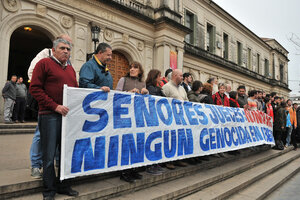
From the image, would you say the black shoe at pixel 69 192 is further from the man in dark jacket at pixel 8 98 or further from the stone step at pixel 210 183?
the man in dark jacket at pixel 8 98

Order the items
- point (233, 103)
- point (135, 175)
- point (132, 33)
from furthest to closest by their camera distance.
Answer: point (132, 33) < point (233, 103) < point (135, 175)

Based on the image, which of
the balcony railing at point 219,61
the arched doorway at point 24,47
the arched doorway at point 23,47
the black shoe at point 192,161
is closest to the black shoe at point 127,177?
the black shoe at point 192,161

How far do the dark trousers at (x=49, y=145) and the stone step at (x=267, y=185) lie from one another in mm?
2827

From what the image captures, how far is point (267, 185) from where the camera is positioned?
13.2ft

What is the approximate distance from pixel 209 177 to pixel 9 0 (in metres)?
9.24

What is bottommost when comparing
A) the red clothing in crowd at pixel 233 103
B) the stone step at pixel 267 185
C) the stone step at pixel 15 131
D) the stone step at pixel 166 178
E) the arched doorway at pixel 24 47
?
the stone step at pixel 267 185

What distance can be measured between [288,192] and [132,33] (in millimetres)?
10358

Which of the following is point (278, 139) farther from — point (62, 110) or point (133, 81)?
point (62, 110)

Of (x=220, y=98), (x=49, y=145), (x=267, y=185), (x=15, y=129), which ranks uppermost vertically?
(x=220, y=98)

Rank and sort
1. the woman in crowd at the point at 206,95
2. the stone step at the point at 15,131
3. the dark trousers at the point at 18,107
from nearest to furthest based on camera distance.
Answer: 1. the woman in crowd at the point at 206,95
2. the stone step at the point at 15,131
3. the dark trousers at the point at 18,107

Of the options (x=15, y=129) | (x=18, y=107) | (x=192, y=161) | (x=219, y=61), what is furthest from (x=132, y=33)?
(x=219, y=61)

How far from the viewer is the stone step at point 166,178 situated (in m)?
2.40

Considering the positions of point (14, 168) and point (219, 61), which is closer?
point (14, 168)

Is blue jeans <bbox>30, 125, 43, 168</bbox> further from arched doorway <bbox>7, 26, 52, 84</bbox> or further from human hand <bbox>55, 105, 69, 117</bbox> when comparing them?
arched doorway <bbox>7, 26, 52, 84</bbox>
